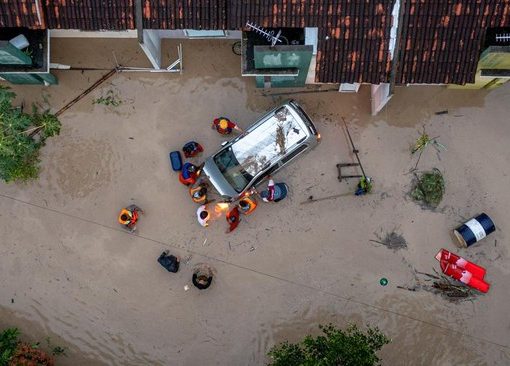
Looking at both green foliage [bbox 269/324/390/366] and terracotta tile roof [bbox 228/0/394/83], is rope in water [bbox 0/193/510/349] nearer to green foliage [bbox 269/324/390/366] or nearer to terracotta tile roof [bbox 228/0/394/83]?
green foliage [bbox 269/324/390/366]

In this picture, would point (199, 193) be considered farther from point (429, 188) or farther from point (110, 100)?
point (429, 188)

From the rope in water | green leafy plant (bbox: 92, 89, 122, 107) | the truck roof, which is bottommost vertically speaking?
the rope in water

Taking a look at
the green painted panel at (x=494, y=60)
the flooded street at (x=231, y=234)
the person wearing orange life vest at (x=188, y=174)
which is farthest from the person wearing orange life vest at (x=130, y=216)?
the green painted panel at (x=494, y=60)

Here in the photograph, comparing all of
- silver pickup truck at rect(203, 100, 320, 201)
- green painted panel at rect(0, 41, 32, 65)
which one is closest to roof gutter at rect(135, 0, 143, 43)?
green painted panel at rect(0, 41, 32, 65)

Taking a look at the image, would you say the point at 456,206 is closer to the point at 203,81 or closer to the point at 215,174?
the point at 215,174

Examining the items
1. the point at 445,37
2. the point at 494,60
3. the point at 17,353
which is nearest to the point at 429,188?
the point at 494,60

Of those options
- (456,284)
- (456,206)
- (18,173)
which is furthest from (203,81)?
(456,284)

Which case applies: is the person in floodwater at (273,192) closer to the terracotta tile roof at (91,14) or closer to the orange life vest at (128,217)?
the orange life vest at (128,217)
